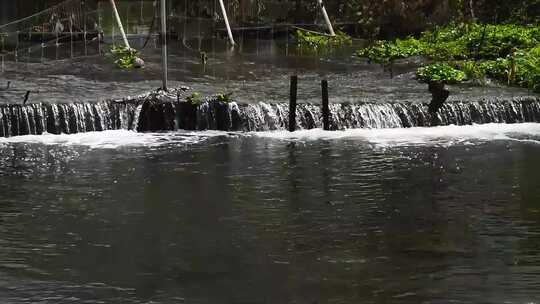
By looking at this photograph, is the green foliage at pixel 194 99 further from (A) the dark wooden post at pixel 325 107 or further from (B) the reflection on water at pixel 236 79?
(A) the dark wooden post at pixel 325 107

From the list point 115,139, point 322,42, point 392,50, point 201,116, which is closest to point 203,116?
point 201,116

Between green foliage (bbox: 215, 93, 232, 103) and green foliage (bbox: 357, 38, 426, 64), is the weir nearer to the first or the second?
green foliage (bbox: 215, 93, 232, 103)

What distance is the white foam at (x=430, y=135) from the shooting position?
83.2 feet

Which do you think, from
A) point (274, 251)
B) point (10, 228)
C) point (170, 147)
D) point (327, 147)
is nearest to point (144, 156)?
point (170, 147)

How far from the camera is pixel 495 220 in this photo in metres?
16.7

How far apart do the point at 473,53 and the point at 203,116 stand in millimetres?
13054

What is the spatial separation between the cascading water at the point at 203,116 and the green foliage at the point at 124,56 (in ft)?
24.8

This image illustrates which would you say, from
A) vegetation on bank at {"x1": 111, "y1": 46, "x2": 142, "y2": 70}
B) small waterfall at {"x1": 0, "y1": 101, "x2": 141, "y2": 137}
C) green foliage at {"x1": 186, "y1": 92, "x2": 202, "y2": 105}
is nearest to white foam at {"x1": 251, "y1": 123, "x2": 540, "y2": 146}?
green foliage at {"x1": 186, "y1": 92, "x2": 202, "y2": 105}

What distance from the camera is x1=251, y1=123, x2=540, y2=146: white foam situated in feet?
83.2

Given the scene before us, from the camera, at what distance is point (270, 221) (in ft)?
54.6

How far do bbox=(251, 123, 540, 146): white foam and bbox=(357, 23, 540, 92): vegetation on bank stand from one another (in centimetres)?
442

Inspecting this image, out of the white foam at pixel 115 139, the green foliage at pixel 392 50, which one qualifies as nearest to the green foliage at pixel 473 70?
the green foliage at pixel 392 50

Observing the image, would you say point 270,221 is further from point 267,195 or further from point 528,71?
point 528,71

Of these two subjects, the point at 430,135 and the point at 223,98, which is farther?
the point at 223,98
